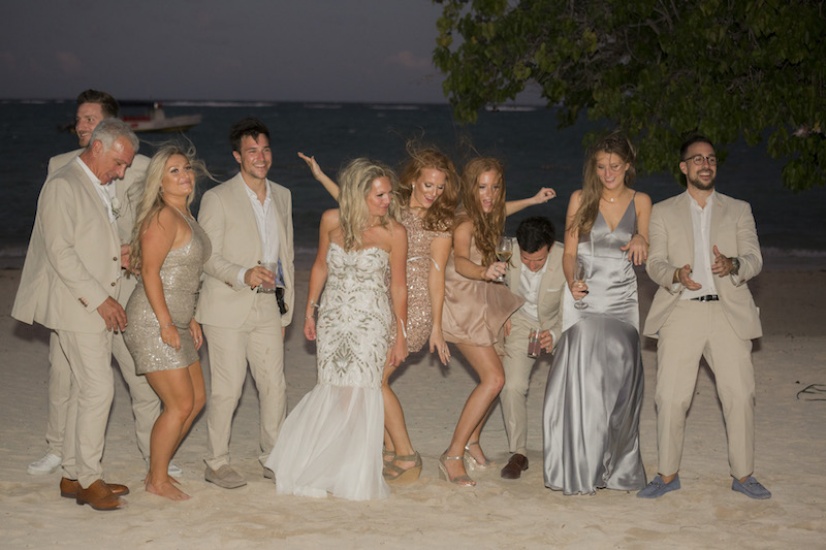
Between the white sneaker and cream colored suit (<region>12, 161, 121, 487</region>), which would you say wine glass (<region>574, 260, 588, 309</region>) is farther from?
the white sneaker

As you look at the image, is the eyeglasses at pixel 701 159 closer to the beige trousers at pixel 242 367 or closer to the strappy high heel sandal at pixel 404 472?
the strappy high heel sandal at pixel 404 472

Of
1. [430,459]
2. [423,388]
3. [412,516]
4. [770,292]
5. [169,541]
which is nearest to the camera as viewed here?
[169,541]

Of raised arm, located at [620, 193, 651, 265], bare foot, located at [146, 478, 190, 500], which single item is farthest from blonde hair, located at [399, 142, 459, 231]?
bare foot, located at [146, 478, 190, 500]

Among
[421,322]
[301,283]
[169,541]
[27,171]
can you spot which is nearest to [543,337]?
[421,322]

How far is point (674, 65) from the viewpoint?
34.0ft

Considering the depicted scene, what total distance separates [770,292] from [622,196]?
9323 mm

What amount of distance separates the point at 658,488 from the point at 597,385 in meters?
0.70

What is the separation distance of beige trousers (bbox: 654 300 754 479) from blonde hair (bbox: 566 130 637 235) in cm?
71

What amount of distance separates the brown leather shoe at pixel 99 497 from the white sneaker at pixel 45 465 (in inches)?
26.9

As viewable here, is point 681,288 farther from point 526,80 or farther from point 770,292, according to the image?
point 770,292

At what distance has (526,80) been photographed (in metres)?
10.9

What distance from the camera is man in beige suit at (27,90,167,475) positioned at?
20.9 feet

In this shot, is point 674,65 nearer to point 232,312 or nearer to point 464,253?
point 464,253

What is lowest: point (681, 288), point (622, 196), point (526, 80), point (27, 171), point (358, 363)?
point (358, 363)
